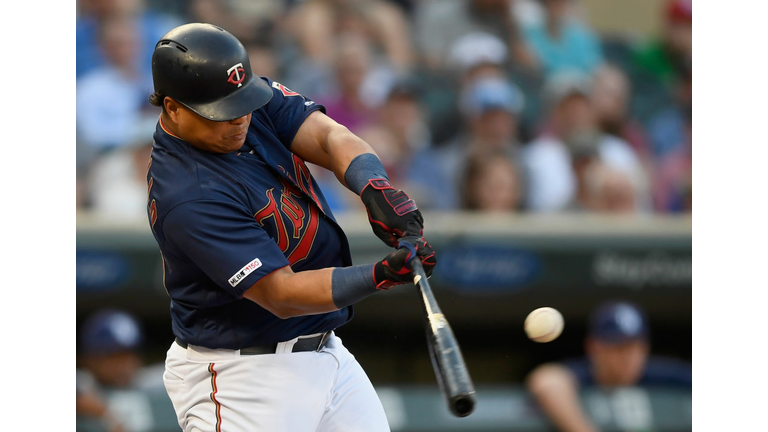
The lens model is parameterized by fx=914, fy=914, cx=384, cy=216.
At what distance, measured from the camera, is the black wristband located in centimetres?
249

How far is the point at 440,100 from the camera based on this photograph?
6.48m

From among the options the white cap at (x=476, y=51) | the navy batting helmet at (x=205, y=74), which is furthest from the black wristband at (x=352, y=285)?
the white cap at (x=476, y=51)

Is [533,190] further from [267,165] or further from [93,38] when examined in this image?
[267,165]

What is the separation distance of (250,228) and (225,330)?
36cm

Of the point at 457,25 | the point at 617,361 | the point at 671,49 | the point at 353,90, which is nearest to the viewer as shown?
the point at 617,361

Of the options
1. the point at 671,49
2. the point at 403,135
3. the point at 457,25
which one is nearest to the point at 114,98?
the point at 403,135

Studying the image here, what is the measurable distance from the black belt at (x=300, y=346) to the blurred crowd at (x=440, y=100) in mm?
2814

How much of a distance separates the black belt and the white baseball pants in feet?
0.05

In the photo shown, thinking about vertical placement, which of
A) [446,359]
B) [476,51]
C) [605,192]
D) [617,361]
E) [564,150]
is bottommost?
[446,359]

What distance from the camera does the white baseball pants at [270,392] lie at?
2.73m

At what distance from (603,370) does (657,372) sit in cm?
41

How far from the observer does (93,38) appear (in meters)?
6.12

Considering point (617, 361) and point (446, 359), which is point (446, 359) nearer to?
point (446, 359)

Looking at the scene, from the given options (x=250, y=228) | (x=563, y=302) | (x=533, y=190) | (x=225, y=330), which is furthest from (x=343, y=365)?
(x=533, y=190)
